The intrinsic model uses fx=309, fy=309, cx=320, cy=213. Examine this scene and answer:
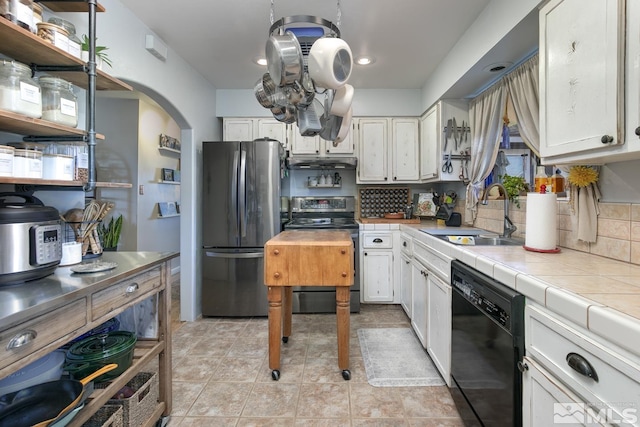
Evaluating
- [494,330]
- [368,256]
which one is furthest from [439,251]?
[368,256]

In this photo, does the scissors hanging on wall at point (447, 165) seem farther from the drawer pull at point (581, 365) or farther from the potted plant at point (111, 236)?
the potted plant at point (111, 236)

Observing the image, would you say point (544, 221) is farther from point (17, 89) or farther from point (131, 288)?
point (17, 89)

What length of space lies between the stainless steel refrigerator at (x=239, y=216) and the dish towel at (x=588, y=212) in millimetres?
2411

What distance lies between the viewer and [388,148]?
3779 millimetres

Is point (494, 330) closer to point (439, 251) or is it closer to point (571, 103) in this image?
point (439, 251)

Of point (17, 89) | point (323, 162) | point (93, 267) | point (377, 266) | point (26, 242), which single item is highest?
point (323, 162)

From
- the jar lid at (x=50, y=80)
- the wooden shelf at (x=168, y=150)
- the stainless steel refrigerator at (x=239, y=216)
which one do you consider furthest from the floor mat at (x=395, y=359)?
the wooden shelf at (x=168, y=150)

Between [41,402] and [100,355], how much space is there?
22 cm

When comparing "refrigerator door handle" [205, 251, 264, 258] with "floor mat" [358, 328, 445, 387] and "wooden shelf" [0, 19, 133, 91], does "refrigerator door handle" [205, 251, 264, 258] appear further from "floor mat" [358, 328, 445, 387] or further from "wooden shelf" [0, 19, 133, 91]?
"wooden shelf" [0, 19, 133, 91]

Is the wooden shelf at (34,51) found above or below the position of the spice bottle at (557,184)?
above

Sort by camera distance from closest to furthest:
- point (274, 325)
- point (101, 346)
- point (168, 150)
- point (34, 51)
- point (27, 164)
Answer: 1. point (27, 164)
2. point (34, 51)
3. point (101, 346)
4. point (274, 325)
5. point (168, 150)

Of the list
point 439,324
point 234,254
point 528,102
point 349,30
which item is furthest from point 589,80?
point 234,254

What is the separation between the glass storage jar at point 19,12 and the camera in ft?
3.78

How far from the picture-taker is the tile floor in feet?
5.74
